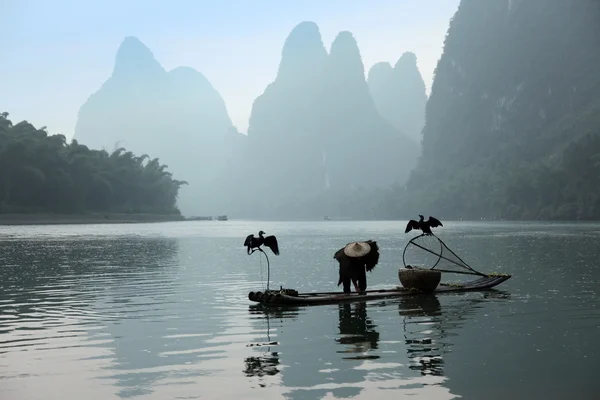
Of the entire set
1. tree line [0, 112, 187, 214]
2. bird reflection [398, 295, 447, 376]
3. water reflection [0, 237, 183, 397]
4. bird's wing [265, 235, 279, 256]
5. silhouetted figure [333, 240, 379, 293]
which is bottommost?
bird reflection [398, 295, 447, 376]

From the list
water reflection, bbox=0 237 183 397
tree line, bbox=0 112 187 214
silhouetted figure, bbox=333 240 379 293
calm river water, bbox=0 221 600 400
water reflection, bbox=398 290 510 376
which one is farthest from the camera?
tree line, bbox=0 112 187 214

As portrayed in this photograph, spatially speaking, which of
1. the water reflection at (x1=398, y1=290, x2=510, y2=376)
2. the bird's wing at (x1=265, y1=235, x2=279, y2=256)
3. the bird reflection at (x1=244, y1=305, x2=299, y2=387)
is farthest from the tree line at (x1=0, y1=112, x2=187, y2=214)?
the bird reflection at (x1=244, y1=305, x2=299, y2=387)

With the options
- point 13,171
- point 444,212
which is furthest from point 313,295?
point 444,212

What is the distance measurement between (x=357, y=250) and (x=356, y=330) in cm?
442

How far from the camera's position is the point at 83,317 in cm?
1555

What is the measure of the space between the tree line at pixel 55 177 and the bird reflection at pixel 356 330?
85.6 m

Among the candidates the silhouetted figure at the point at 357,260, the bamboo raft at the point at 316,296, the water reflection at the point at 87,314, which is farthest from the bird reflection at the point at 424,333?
the water reflection at the point at 87,314

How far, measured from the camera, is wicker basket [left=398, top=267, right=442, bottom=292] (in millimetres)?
18625

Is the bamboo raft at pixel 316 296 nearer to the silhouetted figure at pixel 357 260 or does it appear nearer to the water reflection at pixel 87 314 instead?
the silhouetted figure at pixel 357 260

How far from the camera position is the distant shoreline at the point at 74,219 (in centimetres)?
9472

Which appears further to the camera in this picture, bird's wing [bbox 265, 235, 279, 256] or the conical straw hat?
the conical straw hat

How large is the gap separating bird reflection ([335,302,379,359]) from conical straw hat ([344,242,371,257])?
128 centimetres

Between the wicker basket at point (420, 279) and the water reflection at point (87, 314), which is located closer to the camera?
the water reflection at point (87, 314)

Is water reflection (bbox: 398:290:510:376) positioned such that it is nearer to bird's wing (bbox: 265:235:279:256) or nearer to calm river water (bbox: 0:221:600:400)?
calm river water (bbox: 0:221:600:400)
